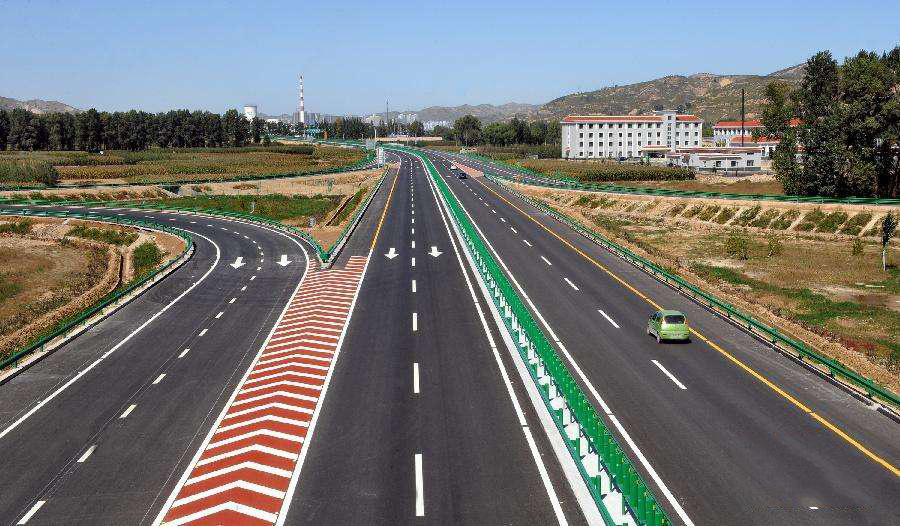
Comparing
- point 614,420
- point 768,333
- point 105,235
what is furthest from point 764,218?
point 105,235

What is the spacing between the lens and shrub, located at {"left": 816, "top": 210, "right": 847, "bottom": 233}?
2707 inches

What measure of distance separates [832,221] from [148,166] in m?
140

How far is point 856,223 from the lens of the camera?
67.6 meters

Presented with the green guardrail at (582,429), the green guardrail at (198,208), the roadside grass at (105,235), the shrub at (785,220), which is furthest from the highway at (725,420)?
the roadside grass at (105,235)

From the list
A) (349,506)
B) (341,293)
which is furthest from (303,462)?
(341,293)

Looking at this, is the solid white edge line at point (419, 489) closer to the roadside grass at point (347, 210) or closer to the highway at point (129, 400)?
the highway at point (129, 400)

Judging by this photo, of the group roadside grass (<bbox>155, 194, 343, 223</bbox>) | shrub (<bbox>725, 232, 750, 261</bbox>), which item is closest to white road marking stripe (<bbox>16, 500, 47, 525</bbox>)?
shrub (<bbox>725, 232, 750, 261</bbox>)

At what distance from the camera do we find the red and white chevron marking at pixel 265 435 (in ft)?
60.6

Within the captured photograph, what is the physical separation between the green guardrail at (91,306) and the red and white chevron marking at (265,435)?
33.9 ft

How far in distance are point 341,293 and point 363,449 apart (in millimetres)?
23056

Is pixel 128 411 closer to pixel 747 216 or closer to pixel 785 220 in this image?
pixel 785 220

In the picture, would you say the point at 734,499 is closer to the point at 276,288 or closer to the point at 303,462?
the point at 303,462

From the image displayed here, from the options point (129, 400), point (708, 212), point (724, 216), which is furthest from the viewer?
point (708, 212)

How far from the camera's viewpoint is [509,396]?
26.1m
